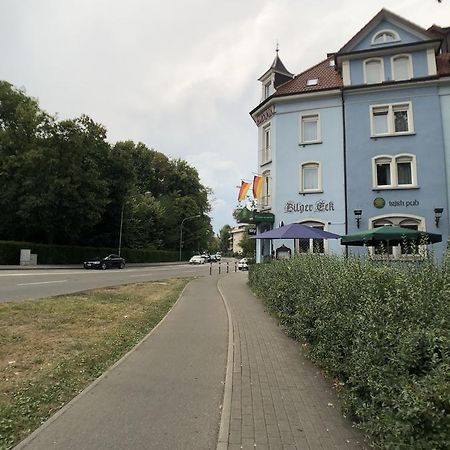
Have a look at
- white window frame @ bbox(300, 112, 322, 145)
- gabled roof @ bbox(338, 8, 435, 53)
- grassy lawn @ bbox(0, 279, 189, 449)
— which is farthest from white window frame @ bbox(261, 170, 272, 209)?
grassy lawn @ bbox(0, 279, 189, 449)

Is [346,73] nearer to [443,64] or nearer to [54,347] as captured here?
[443,64]

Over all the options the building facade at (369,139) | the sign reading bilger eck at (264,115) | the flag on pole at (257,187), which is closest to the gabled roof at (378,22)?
the building facade at (369,139)

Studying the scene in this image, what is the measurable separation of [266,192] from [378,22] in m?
10.9

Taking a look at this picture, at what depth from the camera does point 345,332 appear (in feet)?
15.7

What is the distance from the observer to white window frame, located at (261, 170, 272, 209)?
25.0 meters

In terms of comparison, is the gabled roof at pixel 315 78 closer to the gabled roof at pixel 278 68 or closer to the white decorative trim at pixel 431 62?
the gabled roof at pixel 278 68

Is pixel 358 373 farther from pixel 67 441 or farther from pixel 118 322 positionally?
pixel 118 322

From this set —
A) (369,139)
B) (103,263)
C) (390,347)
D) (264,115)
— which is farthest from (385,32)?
(103,263)

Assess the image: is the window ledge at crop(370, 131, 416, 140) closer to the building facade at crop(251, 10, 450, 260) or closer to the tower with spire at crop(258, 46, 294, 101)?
the building facade at crop(251, 10, 450, 260)

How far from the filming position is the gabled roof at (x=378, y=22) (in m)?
21.9

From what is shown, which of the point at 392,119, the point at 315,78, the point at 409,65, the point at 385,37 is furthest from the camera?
the point at 315,78

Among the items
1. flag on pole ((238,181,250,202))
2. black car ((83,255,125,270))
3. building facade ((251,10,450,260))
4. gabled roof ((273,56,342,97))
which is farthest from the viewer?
black car ((83,255,125,270))

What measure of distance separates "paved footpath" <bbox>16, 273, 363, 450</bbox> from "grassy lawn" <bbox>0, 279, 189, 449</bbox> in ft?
1.05

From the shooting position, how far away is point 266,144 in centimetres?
2617
